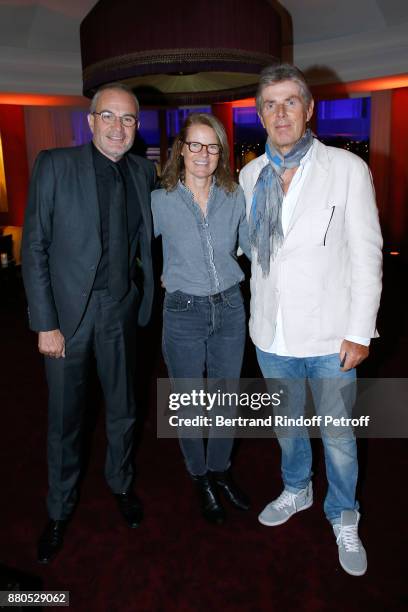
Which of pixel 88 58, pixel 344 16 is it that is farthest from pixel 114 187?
pixel 344 16

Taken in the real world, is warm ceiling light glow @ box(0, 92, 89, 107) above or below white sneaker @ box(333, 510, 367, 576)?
above

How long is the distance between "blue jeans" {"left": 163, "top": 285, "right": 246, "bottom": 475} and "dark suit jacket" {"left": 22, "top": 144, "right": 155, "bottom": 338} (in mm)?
360

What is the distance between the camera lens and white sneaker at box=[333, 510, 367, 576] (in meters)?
1.98

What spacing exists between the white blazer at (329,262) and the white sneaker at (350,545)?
0.68m

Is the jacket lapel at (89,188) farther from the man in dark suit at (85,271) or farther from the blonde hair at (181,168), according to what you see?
the blonde hair at (181,168)

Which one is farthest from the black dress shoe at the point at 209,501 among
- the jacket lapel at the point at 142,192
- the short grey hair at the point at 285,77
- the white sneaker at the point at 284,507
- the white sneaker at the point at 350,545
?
the short grey hair at the point at 285,77

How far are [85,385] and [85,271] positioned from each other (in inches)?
18.4

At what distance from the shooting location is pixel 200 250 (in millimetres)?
2068

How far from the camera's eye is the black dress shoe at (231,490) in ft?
7.73

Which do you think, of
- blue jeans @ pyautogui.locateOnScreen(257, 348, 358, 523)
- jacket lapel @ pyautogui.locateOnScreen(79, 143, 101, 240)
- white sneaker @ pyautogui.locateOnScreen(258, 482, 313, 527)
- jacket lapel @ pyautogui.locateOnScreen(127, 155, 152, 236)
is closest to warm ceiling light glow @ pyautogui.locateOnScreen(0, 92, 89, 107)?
jacket lapel @ pyautogui.locateOnScreen(127, 155, 152, 236)

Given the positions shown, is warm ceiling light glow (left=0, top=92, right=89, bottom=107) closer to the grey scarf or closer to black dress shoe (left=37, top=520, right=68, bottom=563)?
the grey scarf

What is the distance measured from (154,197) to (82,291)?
1.62 feet

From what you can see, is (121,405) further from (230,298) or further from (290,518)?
(290,518)

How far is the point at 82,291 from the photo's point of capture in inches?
77.4
